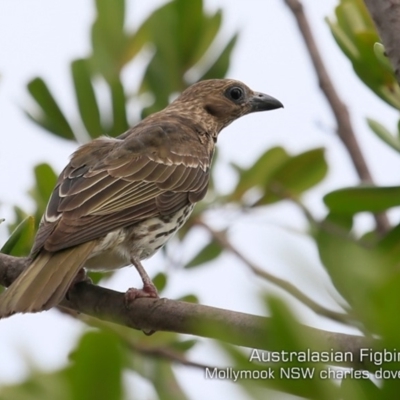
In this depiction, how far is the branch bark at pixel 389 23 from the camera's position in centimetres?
234

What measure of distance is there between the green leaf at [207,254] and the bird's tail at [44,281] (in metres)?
0.97

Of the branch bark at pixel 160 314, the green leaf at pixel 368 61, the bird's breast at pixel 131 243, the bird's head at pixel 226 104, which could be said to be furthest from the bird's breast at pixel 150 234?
the bird's head at pixel 226 104

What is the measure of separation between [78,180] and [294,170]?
4.10ft

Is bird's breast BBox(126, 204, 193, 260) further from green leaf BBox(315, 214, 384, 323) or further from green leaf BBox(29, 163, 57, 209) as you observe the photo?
green leaf BBox(315, 214, 384, 323)

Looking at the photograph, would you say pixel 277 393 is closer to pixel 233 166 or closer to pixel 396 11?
pixel 396 11

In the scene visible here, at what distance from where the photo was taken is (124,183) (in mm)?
4637

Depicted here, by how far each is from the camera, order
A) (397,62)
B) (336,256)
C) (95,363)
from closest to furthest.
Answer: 1. (95,363)
2. (336,256)
3. (397,62)

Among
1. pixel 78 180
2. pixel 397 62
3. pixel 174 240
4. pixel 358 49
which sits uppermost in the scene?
pixel 397 62

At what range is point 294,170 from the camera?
4926 mm

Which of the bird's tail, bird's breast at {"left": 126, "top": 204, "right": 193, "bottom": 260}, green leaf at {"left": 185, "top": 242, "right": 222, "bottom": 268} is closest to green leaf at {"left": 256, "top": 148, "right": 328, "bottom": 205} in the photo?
green leaf at {"left": 185, "top": 242, "right": 222, "bottom": 268}

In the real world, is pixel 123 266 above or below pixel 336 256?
below

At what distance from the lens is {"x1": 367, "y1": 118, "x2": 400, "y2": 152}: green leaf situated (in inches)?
128

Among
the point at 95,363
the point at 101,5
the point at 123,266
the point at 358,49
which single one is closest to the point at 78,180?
the point at 123,266

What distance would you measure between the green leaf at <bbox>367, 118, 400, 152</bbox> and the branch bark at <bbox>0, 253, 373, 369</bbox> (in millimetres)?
945
